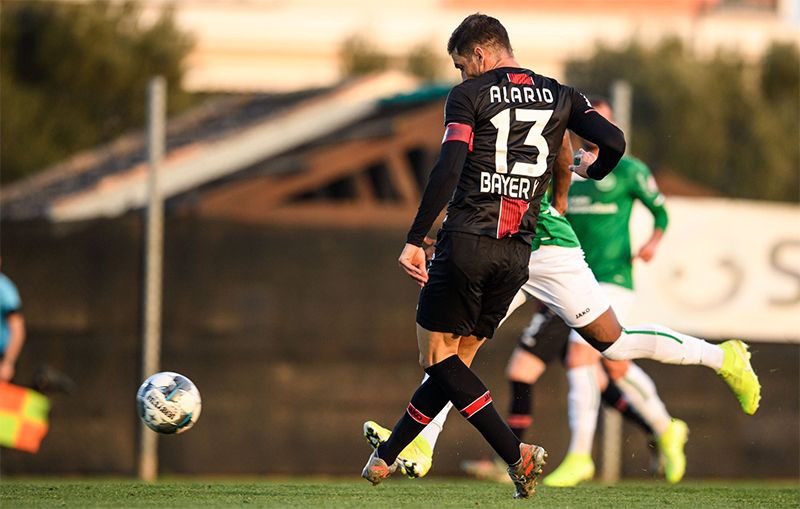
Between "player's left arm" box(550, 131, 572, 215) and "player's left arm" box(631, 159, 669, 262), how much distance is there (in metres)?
2.01

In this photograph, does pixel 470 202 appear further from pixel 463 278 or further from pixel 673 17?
pixel 673 17

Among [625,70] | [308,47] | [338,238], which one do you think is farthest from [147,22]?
[338,238]

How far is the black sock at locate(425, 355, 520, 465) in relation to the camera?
7.83 metres

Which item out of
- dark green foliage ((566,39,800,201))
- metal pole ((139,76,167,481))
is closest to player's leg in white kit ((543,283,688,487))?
metal pole ((139,76,167,481))

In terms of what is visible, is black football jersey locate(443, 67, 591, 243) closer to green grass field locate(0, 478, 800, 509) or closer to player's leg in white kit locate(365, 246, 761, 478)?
player's leg in white kit locate(365, 246, 761, 478)

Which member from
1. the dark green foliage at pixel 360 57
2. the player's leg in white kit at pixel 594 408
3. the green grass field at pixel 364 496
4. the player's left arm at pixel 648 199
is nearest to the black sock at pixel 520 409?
the player's leg in white kit at pixel 594 408

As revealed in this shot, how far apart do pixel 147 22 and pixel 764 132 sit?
1143cm

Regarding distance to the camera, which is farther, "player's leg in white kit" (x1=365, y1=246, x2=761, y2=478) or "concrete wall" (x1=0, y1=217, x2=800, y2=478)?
"concrete wall" (x1=0, y1=217, x2=800, y2=478)

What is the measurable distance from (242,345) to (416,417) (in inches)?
212

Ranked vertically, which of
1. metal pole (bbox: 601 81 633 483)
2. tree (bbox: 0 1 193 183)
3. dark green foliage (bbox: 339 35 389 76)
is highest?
dark green foliage (bbox: 339 35 389 76)

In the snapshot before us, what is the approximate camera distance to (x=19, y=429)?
8891 millimetres

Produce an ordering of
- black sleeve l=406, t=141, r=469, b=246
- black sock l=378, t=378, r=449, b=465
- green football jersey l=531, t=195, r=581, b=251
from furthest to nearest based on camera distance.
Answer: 1. green football jersey l=531, t=195, r=581, b=251
2. black sock l=378, t=378, r=449, b=465
3. black sleeve l=406, t=141, r=469, b=246

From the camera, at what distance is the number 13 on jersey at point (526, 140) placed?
7676mm

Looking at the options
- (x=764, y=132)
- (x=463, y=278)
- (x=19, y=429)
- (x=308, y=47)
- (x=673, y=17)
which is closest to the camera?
(x=463, y=278)
